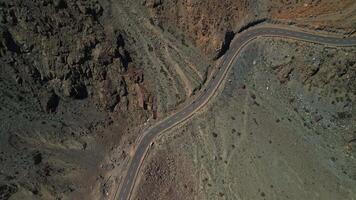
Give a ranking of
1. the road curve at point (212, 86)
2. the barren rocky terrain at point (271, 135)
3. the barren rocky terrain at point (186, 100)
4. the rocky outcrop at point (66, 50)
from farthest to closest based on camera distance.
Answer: the road curve at point (212, 86) → the barren rocky terrain at point (271, 135) → the barren rocky terrain at point (186, 100) → the rocky outcrop at point (66, 50)

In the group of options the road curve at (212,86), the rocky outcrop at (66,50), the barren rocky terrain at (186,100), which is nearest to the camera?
the rocky outcrop at (66,50)

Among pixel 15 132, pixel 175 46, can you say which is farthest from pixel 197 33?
pixel 15 132

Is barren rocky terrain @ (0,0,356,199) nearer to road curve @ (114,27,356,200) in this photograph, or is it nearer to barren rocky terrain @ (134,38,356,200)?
barren rocky terrain @ (134,38,356,200)

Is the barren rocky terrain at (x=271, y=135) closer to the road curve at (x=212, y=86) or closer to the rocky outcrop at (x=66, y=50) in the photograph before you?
the road curve at (x=212, y=86)

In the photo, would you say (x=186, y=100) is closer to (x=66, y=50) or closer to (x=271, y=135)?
(x=271, y=135)

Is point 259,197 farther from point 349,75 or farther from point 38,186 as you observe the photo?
point 38,186

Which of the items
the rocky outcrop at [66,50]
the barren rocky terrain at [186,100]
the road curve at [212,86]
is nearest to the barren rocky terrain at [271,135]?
the barren rocky terrain at [186,100]

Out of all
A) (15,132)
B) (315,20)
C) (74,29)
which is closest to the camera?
(15,132)
